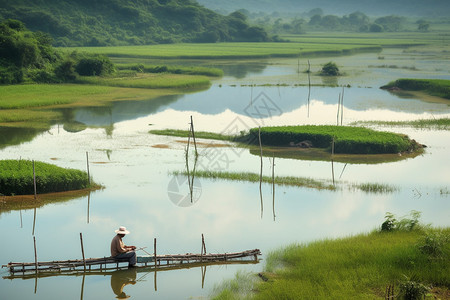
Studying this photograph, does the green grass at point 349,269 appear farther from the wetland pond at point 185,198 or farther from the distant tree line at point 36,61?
the distant tree line at point 36,61

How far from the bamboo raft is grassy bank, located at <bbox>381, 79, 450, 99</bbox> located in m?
25.3

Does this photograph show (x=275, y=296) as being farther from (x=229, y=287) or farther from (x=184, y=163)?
(x=184, y=163)

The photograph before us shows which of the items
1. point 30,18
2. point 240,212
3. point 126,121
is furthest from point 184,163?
point 30,18

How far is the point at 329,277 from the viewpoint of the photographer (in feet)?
30.6

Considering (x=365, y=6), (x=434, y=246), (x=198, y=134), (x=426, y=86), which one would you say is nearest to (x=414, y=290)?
(x=434, y=246)

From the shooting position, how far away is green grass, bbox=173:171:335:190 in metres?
16.2

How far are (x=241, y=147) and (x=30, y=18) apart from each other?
41485 mm

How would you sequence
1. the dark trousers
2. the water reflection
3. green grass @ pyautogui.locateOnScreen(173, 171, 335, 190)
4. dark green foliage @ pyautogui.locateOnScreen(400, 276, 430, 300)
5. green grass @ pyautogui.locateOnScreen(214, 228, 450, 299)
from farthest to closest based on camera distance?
green grass @ pyautogui.locateOnScreen(173, 171, 335, 190) < the dark trousers < the water reflection < green grass @ pyautogui.locateOnScreen(214, 228, 450, 299) < dark green foliage @ pyautogui.locateOnScreen(400, 276, 430, 300)

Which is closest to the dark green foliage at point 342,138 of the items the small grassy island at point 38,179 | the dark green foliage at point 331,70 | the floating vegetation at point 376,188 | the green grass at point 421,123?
the green grass at point 421,123

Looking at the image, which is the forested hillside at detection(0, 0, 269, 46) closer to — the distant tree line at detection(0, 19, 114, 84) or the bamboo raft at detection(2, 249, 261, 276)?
the distant tree line at detection(0, 19, 114, 84)

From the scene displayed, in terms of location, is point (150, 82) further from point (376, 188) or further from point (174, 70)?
point (376, 188)

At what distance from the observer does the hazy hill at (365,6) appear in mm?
151000

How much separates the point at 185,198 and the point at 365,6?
558 feet

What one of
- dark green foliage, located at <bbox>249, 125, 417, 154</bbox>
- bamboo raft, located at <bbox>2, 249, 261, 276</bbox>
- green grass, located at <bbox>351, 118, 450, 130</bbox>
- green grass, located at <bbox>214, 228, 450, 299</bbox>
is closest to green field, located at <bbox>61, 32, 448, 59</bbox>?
green grass, located at <bbox>351, 118, 450, 130</bbox>
